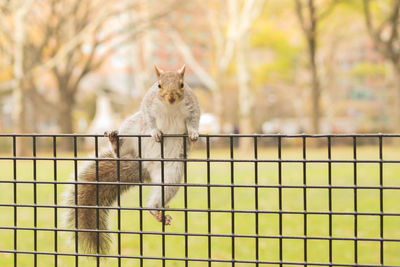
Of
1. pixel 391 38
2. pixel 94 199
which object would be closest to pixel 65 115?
pixel 391 38

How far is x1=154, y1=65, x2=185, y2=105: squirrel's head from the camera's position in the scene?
1980 millimetres

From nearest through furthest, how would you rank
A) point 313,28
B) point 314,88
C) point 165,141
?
point 165,141 → point 313,28 → point 314,88

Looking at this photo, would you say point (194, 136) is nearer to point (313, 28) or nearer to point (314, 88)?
point (313, 28)

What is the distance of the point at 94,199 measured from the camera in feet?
6.87

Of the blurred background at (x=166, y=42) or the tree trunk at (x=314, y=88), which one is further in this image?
the tree trunk at (x=314, y=88)

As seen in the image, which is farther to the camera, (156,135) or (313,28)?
(313,28)

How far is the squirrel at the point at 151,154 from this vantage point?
1965 mm

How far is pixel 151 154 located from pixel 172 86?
0.96 ft

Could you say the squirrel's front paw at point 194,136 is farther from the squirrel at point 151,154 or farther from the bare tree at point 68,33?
the bare tree at point 68,33

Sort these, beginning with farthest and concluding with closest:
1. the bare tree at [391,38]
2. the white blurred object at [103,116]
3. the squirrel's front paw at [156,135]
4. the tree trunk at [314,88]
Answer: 1. the white blurred object at [103,116]
2. the tree trunk at [314,88]
3. the bare tree at [391,38]
4. the squirrel's front paw at [156,135]

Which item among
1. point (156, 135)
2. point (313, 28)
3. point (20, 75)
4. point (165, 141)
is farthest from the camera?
point (313, 28)

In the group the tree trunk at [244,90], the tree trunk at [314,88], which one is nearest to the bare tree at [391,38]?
the tree trunk at [314,88]

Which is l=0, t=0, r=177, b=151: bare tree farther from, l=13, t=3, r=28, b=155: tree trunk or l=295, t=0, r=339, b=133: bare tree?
l=295, t=0, r=339, b=133: bare tree

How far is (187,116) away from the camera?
2.11 meters
